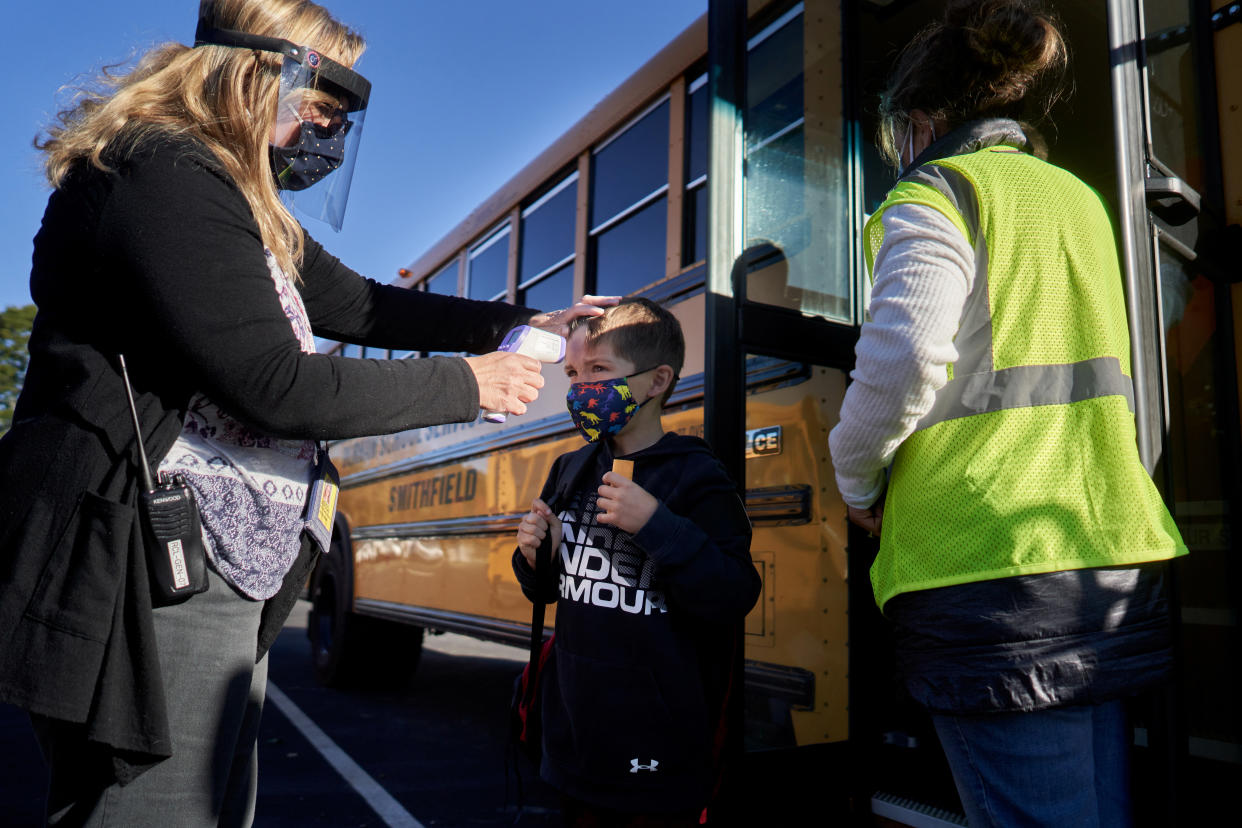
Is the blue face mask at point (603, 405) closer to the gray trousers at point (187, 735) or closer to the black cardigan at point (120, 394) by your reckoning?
the black cardigan at point (120, 394)

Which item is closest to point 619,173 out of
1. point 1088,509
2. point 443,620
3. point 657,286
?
point 657,286

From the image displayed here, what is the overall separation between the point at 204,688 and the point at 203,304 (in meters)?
0.41

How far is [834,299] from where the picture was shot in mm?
2027

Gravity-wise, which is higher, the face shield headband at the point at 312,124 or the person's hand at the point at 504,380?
the face shield headband at the point at 312,124

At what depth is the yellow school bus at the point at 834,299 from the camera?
133cm

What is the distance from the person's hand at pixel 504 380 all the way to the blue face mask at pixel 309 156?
38cm

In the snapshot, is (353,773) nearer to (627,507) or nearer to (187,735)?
(627,507)

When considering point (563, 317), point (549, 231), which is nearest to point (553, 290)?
point (549, 231)

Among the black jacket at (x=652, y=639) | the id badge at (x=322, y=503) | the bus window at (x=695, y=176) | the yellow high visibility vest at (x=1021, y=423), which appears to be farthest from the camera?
the bus window at (x=695, y=176)

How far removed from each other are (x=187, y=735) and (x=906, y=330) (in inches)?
34.7

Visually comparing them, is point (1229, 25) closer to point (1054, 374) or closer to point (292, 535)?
point (1054, 374)

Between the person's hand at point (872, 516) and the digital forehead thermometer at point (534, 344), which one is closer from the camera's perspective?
the person's hand at point (872, 516)

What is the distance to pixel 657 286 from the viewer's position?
2.63 m

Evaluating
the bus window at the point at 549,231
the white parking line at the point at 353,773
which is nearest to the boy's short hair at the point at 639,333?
the bus window at the point at 549,231
